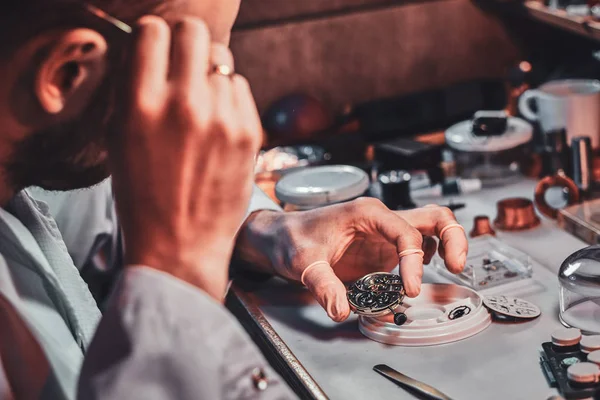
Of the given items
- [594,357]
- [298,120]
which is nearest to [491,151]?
[298,120]

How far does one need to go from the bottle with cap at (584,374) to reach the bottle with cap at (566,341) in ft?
0.32

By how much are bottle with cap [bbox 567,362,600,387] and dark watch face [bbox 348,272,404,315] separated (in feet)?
1.25

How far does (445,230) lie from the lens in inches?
66.5

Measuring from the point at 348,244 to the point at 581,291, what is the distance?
0.45 metres

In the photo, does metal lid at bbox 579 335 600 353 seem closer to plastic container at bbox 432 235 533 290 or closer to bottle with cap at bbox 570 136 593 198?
plastic container at bbox 432 235 533 290

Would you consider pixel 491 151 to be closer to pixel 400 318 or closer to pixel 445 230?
pixel 445 230

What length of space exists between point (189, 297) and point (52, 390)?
0.85 ft

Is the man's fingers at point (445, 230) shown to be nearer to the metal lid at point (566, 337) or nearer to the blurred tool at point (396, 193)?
the metal lid at point (566, 337)

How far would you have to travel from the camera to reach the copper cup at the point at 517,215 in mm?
2021

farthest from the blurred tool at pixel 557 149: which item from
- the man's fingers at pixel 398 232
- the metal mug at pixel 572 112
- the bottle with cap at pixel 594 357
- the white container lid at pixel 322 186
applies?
the bottle with cap at pixel 594 357

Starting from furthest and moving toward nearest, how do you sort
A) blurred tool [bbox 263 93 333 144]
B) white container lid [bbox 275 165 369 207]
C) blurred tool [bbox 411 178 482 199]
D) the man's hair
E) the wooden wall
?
1. the wooden wall
2. blurred tool [bbox 263 93 333 144]
3. blurred tool [bbox 411 178 482 199]
4. white container lid [bbox 275 165 369 207]
5. the man's hair

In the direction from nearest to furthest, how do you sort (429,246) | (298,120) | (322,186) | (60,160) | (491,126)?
1. (60,160)
2. (429,246)
3. (322,186)
4. (491,126)
5. (298,120)

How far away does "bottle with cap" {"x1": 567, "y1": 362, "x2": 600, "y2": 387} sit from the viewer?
1.28 meters

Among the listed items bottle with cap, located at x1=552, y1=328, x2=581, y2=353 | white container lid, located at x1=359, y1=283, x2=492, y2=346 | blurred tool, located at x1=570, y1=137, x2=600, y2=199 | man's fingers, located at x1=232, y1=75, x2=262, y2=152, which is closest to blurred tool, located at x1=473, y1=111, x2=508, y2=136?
blurred tool, located at x1=570, y1=137, x2=600, y2=199
